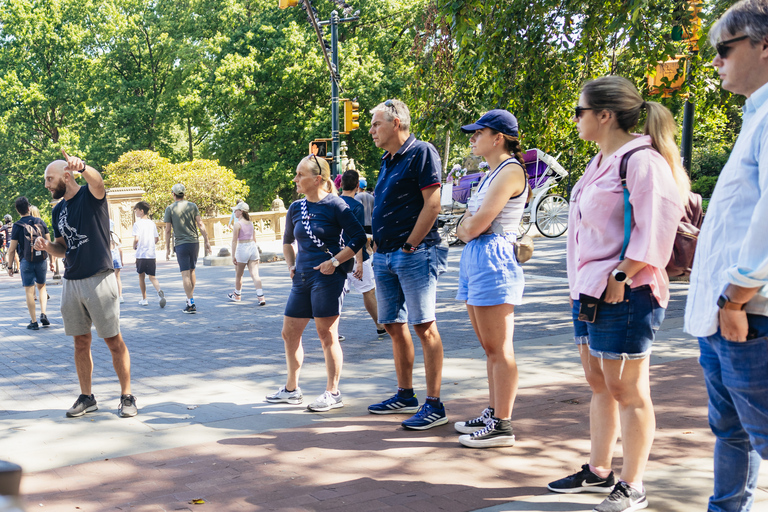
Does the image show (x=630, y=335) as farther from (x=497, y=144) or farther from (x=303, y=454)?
(x=303, y=454)

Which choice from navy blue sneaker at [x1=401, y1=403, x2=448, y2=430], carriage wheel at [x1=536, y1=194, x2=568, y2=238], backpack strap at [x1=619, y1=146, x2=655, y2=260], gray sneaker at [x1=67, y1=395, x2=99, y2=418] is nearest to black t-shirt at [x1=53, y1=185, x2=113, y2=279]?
gray sneaker at [x1=67, y1=395, x2=99, y2=418]

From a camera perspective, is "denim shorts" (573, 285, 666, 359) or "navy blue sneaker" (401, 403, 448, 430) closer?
"denim shorts" (573, 285, 666, 359)

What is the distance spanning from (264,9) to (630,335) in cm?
3869

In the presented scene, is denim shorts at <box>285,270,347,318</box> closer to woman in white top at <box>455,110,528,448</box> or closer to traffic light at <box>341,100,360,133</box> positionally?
woman in white top at <box>455,110,528,448</box>

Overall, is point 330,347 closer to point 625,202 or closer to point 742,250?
point 625,202

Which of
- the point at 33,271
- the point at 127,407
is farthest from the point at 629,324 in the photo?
the point at 33,271

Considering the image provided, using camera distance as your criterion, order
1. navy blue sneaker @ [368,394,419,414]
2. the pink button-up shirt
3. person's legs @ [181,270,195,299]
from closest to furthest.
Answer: the pink button-up shirt < navy blue sneaker @ [368,394,419,414] < person's legs @ [181,270,195,299]

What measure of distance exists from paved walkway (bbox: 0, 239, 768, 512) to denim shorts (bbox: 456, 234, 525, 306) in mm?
911

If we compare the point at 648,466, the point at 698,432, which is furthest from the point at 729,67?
the point at 698,432

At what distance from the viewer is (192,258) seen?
11.4m

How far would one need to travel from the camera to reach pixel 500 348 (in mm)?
4199

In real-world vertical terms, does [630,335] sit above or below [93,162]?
below

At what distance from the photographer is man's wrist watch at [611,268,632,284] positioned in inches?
120

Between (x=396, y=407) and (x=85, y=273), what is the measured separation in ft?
8.22
